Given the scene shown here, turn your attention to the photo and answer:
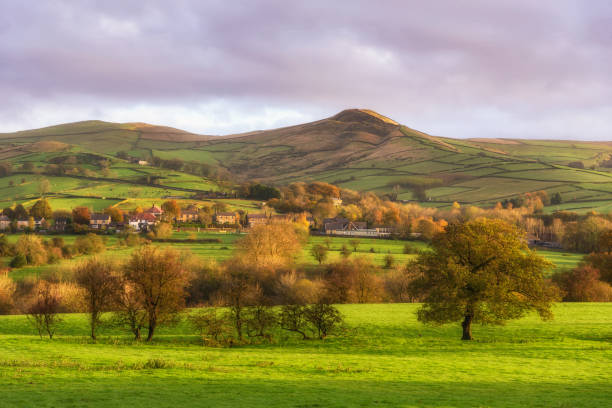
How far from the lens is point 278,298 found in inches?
3130

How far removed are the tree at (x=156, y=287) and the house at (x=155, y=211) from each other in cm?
10032

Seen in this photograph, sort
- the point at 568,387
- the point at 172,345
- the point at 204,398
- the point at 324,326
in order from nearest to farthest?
1. the point at 204,398
2. the point at 568,387
3. the point at 172,345
4. the point at 324,326

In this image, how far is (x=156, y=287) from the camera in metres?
40.1

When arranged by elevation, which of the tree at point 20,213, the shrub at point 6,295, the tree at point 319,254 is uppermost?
the tree at point 20,213

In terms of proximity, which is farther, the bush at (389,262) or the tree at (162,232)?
the tree at (162,232)

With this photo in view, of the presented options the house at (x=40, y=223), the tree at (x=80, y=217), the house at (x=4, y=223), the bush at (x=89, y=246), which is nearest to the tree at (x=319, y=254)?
the bush at (x=89, y=246)

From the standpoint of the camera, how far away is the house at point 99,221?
12621 centimetres

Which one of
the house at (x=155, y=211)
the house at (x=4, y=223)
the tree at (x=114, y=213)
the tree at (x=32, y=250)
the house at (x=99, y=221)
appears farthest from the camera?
the house at (x=155, y=211)

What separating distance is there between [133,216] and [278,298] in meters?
71.4

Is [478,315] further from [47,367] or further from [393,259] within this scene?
[393,259]

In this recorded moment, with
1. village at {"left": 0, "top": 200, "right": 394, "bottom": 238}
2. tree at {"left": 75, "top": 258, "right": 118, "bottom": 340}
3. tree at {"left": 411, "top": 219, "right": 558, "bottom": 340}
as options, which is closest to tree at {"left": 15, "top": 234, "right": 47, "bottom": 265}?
village at {"left": 0, "top": 200, "right": 394, "bottom": 238}

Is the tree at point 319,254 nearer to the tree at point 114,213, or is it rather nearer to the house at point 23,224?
the tree at point 114,213

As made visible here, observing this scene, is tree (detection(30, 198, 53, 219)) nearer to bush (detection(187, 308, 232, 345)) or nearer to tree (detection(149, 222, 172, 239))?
tree (detection(149, 222, 172, 239))

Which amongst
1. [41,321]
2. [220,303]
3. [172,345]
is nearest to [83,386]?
[172,345]
